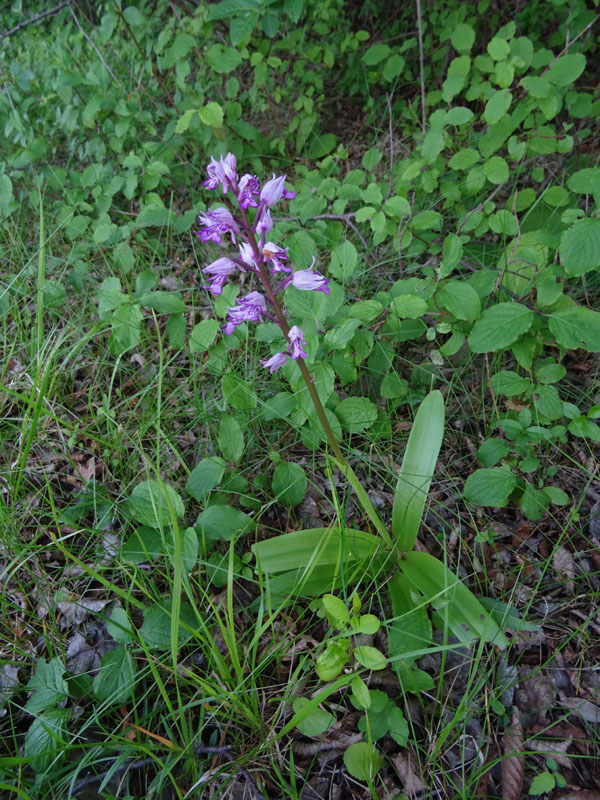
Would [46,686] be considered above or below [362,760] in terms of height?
above

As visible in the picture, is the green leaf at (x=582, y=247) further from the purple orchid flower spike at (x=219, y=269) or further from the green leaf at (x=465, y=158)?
the purple orchid flower spike at (x=219, y=269)

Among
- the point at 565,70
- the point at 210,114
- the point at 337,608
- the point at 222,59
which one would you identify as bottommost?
the point at 337,608

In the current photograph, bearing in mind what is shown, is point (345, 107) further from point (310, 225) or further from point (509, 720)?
point (509, 720)

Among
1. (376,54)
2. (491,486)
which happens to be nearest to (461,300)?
(491,486)

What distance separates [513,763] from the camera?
1.44 metres

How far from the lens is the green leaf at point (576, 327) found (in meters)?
1.73

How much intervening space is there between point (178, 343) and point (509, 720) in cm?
193

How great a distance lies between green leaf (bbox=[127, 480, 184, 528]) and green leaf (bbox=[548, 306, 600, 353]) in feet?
4.88

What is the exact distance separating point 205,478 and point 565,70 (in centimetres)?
235

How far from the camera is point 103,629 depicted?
178 centimetres

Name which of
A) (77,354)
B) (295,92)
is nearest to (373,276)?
(77,354)

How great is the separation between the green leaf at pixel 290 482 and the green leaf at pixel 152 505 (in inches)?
15.3

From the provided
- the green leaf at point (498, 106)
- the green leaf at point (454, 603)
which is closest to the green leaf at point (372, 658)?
the green leaf at point (454, 603)

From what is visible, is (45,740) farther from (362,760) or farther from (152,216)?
(152,216)
